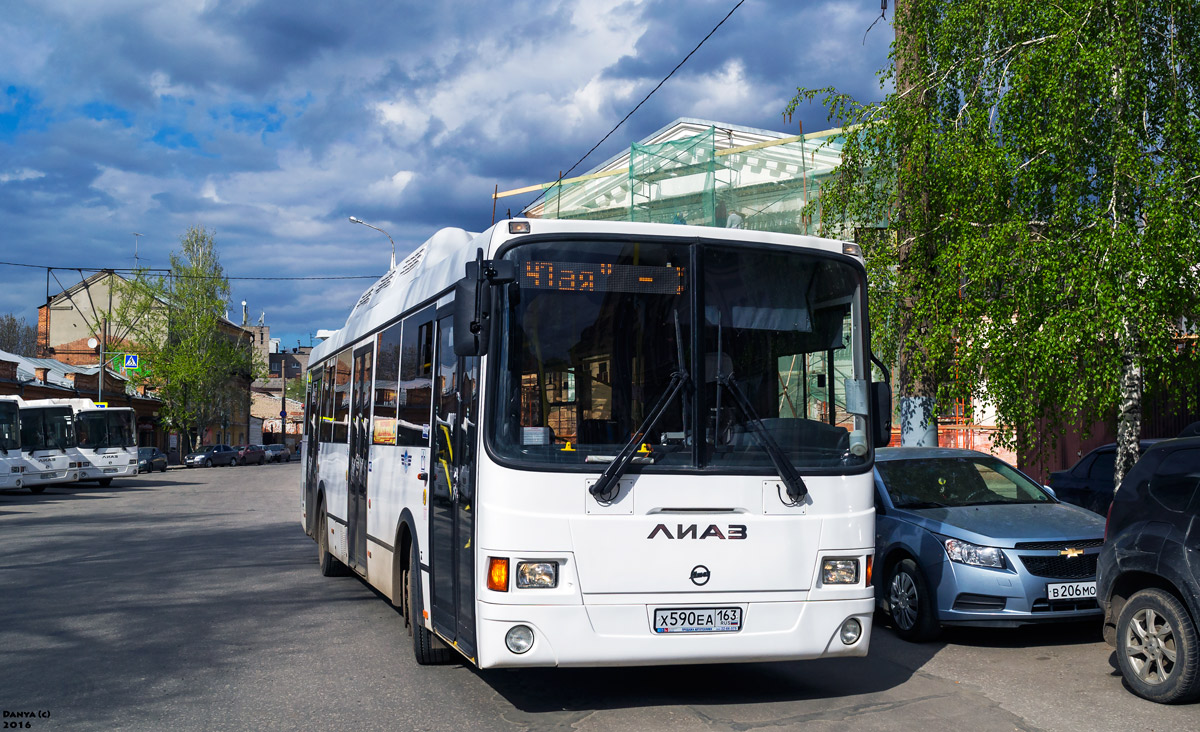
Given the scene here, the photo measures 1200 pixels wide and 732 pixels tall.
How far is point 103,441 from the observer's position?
122 feet

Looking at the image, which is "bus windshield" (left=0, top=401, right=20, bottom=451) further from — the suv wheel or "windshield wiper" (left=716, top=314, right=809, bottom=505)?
the suv wheel

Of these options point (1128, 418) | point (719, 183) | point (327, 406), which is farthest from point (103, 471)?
point (1128, 418)

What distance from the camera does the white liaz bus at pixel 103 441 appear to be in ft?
117

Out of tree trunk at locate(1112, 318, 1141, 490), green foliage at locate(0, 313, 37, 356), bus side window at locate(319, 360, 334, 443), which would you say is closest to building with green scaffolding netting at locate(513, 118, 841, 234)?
tree trunk at locate(1112, 318, 1141, 490)

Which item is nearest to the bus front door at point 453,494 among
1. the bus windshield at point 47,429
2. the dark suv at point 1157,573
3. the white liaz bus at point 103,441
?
the dark suv at point 1157,573

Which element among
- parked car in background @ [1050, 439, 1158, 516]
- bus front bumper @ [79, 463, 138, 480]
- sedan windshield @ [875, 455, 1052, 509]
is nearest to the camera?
sedan windshield @ [875, 455, 1052, 509]

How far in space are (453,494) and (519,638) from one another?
3.61 feet

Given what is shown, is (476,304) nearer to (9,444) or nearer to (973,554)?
(973,554)

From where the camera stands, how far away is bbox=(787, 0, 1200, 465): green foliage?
33.2ft

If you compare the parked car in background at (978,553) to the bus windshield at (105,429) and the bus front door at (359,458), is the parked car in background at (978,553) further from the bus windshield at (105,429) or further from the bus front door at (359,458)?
the bus windshield at (105,429)

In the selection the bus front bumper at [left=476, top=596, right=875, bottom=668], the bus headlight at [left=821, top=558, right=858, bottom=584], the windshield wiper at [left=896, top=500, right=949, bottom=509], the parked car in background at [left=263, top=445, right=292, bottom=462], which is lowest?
the parked car in background at [left=263, top=445, right=292, bottom=462]

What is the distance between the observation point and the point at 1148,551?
6.43m

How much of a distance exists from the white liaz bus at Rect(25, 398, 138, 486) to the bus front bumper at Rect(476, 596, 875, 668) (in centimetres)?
3317

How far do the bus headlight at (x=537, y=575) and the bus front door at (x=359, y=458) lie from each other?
4090 millimetres
